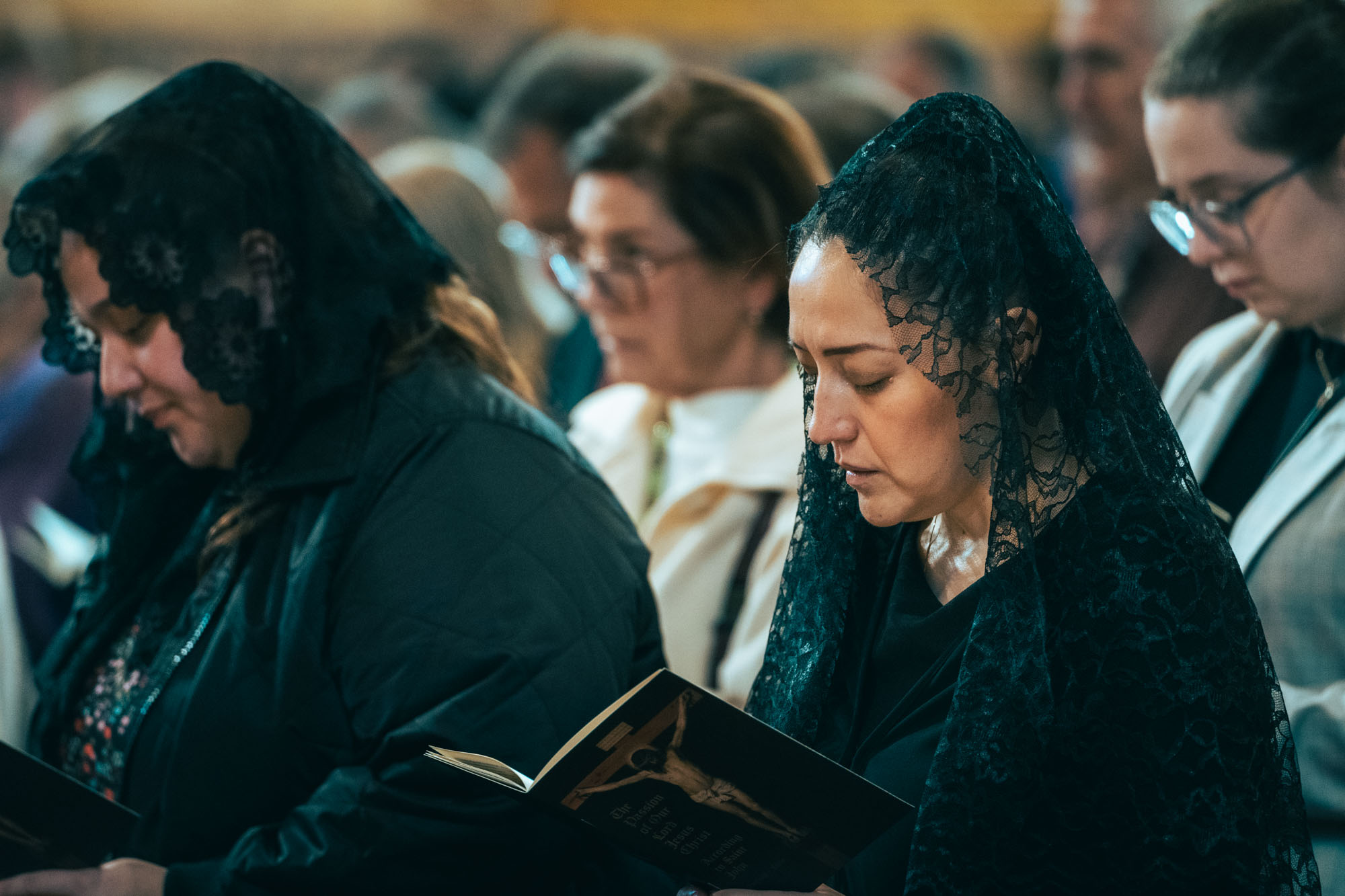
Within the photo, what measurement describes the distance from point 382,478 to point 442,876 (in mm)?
583

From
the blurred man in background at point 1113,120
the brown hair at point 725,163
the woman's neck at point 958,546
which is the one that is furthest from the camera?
the blurred man in background at point 1113,120

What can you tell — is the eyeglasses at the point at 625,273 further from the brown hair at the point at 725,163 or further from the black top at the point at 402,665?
the black top at the point at 402,665

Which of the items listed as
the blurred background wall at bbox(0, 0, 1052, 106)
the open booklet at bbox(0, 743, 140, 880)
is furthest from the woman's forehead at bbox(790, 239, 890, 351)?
the blurred background wall at bbox(0, 0, 1052, 106)

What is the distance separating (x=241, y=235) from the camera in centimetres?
218

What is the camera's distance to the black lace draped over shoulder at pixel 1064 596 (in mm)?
1633

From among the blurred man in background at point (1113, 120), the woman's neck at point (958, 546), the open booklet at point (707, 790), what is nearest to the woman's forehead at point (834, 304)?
the woman's neck at point (958, 546)

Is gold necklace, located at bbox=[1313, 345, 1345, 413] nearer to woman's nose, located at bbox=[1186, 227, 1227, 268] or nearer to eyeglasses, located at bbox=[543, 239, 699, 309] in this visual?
woman's nose, located at bbox=[1186, 227, 1227, 268]

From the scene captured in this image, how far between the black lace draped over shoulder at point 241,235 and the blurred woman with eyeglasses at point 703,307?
98cm

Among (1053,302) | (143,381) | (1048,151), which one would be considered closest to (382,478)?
(143,381)

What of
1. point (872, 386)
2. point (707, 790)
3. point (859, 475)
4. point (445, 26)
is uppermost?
point (445, 26)

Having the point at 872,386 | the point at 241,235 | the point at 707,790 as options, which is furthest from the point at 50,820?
the point at 872,386

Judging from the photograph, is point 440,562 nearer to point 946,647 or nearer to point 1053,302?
point 946,647

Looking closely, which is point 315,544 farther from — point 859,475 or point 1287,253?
point 1287,253

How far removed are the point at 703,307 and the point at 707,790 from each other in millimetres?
1692
